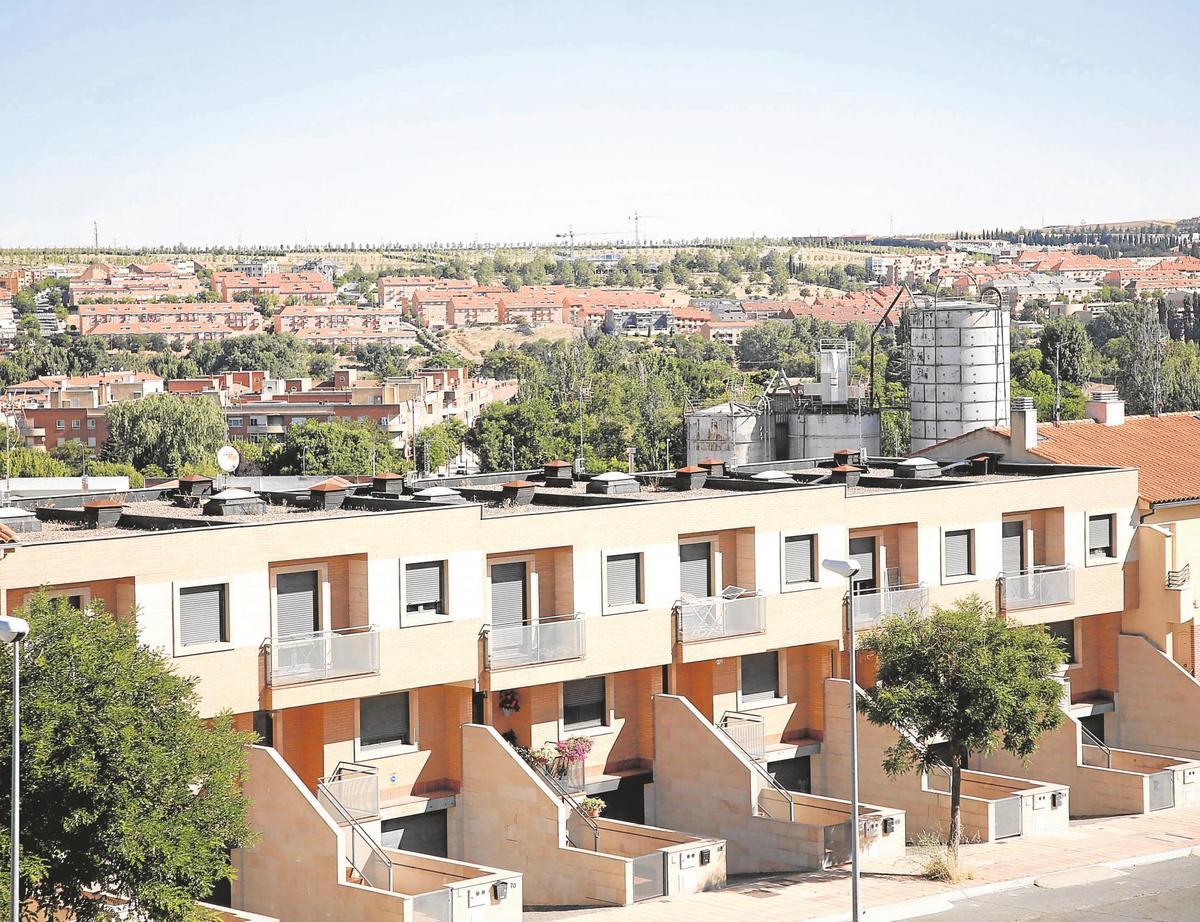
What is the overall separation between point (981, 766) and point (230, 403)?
141744 mm

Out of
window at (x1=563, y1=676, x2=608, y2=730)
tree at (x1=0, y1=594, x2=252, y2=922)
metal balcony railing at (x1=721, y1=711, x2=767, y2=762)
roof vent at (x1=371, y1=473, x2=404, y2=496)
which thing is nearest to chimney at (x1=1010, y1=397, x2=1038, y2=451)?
metal balcony railing at (x1=721, y1=711, x2=767, y2=762)

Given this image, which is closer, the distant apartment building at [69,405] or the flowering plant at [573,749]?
the flowering plant at [573,749]

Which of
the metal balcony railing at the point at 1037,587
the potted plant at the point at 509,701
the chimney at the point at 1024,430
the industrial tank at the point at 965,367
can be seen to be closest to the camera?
the potted plant at the point at 509,701

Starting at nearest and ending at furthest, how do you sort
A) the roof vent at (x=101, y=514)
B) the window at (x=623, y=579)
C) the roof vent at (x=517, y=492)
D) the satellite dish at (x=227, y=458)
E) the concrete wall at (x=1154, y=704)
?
the roof vent at (x=101, y=514) → the window at (x=623, y=579) → the roof vent at (x=517, y=492) → the concrete wall at (x=1154, y=704) → the satellite dish at (x=227, y=458)

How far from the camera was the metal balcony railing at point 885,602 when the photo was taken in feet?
121

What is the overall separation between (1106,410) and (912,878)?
20.3 meters

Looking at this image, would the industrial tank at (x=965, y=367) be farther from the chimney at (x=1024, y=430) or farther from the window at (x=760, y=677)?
the window at (x=760, y=677)

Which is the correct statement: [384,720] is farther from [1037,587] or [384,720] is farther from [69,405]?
[69,405]

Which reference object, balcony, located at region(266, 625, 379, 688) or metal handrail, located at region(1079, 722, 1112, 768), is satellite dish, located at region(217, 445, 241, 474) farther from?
metal handrail, located at region(1079, 722, 1112, 768)

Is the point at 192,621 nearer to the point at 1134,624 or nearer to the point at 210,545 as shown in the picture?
the point at 210,545

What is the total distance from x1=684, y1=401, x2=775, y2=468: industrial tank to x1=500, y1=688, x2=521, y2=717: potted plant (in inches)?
1836

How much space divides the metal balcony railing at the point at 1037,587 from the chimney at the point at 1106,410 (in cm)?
852

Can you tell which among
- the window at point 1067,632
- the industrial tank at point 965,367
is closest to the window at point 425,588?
the window at point 1067,632

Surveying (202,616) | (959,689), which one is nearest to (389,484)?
(202,616)
